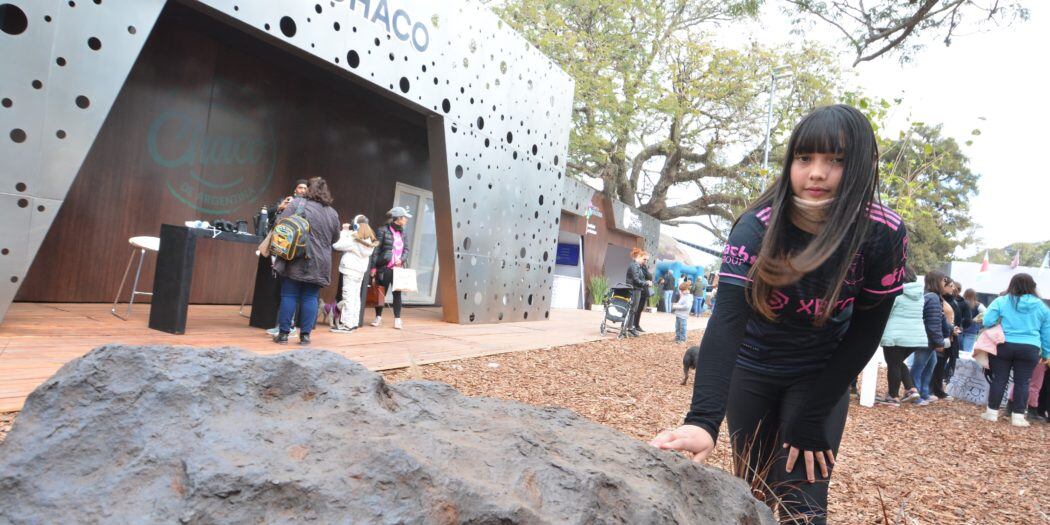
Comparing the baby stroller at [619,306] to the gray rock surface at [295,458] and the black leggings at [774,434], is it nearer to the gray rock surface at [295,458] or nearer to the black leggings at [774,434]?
the black leggings at [774,434]

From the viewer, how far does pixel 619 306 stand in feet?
38.5

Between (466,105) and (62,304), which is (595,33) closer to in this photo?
(466,105)

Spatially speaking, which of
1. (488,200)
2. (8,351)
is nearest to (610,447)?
(8,351)

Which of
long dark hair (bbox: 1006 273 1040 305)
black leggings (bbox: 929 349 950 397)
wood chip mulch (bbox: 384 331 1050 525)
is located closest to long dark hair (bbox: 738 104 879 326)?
wood chip mulch (bbox: 384 331 1050 525)

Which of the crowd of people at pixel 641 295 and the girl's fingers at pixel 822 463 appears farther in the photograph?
the crowd of people at pixel 641 295

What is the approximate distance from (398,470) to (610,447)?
1.81 ft

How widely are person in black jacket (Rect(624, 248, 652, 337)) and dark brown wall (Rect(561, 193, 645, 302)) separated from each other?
613 centimetres

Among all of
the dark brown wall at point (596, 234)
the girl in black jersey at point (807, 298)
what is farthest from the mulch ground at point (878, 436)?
the dark brown wall at point (596, 234)

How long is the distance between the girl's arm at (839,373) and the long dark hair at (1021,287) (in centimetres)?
693

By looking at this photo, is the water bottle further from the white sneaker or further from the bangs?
the white sneaker

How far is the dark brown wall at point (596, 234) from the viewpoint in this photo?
1833 centimetres

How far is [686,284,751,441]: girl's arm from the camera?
Result: 1478 millimetres

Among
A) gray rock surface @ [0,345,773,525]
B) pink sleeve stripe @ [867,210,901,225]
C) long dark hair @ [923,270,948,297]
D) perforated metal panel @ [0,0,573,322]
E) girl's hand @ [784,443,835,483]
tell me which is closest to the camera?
gray rock surface @ [0,345,773,525]

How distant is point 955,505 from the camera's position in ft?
13.0
